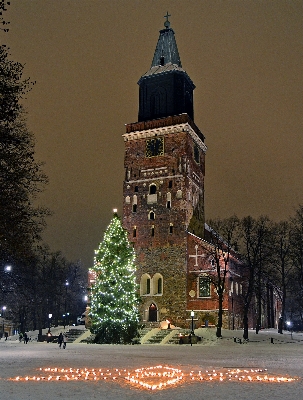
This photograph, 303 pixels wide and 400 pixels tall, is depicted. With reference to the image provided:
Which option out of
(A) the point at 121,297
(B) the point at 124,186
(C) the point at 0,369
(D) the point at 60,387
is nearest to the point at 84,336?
(A) the point at 121,297

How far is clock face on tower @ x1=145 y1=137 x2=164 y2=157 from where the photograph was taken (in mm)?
60312

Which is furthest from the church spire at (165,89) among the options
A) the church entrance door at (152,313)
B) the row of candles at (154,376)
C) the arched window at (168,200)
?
the row of candles at (154,376)

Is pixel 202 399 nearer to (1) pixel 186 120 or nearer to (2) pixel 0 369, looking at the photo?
(2) pixel 0 369

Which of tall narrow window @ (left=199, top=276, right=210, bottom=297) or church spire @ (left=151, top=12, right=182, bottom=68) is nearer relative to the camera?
tall narrow window @ (left=199, top=276, right=210, bottom=297)

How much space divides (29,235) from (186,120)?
134 ft

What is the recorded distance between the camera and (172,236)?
57.8 meters

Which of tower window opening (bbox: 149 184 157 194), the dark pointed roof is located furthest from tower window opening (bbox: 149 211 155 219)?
the dark pointed roof

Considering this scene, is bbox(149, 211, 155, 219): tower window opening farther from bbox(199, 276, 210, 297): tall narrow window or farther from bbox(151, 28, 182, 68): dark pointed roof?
bbox(151, 28, 182, 68): dark pointed roof

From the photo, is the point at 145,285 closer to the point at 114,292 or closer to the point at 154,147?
the point at 114,292

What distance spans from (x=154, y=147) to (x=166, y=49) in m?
13.0

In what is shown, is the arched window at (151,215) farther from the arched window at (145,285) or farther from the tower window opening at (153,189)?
the arched window at (145,285)

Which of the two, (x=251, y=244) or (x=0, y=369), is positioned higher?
(x=251, y=244)

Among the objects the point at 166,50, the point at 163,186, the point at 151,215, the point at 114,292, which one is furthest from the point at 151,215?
the point at 166,50

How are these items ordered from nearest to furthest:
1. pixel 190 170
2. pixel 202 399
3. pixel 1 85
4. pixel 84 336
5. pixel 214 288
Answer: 1. pixel 202 399
2. pixel 1 85
3. pixel 84 336
4. pixel 214 288
5. pixel 190 170
